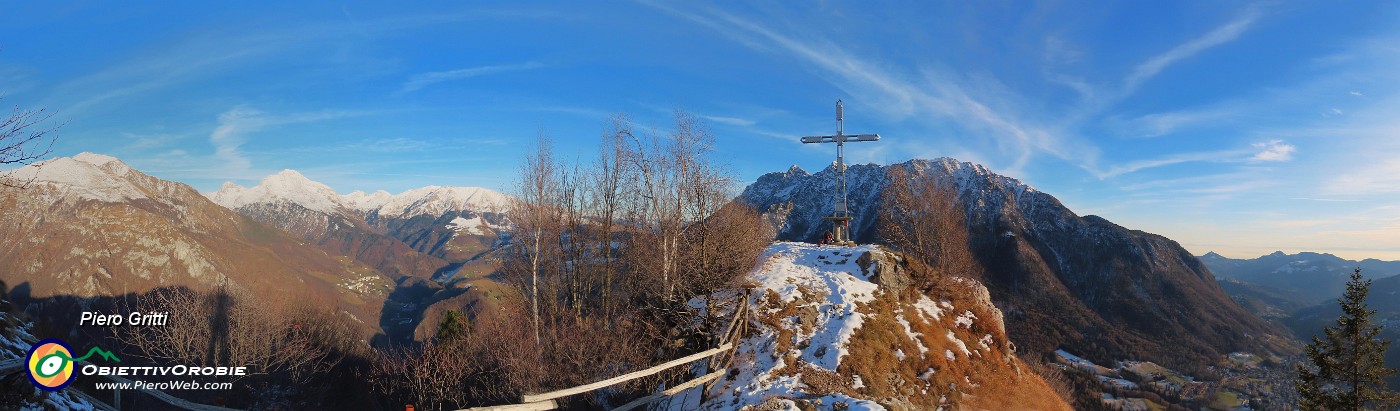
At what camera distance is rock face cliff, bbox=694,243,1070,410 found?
19.8 metres

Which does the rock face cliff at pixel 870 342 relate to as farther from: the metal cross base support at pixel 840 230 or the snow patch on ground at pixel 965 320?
the metal cross base support at pixel 840 230

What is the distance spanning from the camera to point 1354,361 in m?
24.4

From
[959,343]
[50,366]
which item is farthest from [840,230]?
[50,366]

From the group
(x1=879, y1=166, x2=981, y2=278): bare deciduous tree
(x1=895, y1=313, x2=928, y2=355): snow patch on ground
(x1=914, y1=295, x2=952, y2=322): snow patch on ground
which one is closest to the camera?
(x1=895, y1=313, x2=928, y2=355): snow patch on ground

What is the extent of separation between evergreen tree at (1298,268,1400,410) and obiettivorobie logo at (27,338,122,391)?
45852 mm

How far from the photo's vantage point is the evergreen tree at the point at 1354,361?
23844mm

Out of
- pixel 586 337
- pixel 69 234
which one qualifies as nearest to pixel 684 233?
pixel 586 337

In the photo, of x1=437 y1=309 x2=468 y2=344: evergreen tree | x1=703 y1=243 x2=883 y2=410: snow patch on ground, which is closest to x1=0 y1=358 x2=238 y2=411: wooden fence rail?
x1=703 y1=243 x2=883 y2=410: snow patch on ground

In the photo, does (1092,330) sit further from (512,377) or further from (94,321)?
(94,321)

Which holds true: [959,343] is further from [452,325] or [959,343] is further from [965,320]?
[452,325]

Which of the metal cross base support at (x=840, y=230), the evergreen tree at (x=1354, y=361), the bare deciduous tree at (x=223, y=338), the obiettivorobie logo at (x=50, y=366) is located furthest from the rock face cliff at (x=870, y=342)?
the bare deciduous tree at (x=223, y=338)

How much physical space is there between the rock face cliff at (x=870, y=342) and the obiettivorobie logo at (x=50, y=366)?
15.8m

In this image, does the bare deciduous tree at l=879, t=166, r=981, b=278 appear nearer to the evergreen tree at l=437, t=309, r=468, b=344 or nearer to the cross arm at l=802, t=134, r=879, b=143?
the cross arm at l=802, t=134, r=879, b=143

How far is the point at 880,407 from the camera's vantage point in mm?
13086
